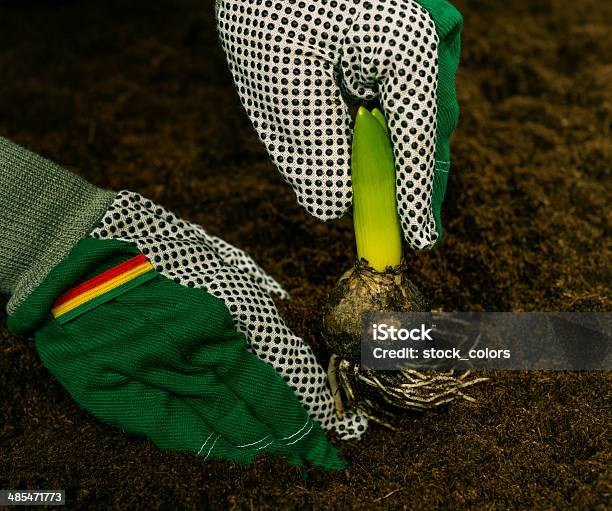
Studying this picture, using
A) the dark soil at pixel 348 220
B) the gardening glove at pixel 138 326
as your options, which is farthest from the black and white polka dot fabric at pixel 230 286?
the dark soil at pixel 348 220

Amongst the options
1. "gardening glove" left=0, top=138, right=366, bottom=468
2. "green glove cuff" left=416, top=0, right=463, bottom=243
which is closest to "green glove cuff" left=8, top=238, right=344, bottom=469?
"gardening glove" left=0, top=138, right=366, bottom=468

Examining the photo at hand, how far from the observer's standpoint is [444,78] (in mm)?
982

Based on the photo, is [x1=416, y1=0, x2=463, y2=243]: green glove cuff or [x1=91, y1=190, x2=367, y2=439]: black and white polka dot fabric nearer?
[x1=416, y1=0, x2=463, y2=243]: green glove cuff

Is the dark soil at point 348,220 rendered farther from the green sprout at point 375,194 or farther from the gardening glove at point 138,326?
the green sprout at point 375,194

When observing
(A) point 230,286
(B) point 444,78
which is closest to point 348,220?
(A) point 230,286

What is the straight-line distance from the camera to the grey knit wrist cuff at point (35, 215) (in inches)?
41.6

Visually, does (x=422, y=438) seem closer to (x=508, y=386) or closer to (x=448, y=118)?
(x=508, y=386)

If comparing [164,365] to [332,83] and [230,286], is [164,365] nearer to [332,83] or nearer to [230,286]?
[230,286]

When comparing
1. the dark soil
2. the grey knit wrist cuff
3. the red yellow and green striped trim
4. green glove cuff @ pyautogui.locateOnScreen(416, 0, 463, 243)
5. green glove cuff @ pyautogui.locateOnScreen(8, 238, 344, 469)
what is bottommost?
the dark soil

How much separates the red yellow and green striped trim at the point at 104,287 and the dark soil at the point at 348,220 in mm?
219

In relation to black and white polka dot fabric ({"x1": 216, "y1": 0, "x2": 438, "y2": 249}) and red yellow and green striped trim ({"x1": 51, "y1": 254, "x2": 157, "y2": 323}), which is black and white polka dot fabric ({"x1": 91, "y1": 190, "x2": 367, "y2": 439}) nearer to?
red yellow and green striped trim ({"x1": 51, "y1": 254, "x2": 157, "y2": 323})

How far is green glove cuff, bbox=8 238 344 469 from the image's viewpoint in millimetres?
1053

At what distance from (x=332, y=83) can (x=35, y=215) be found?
0.47m

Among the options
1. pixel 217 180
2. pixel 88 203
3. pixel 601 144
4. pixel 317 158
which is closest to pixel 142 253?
pixel 88 203
